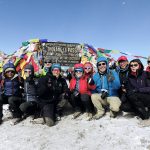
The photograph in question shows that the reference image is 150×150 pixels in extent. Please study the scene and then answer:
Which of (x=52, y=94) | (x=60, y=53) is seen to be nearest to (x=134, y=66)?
(x=52, y=94)

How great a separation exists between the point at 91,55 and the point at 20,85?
584cm

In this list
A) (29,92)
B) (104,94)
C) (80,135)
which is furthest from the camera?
(29,92)

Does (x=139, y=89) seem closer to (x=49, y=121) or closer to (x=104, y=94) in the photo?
(x=104, y=94)

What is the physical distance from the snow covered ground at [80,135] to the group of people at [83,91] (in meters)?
0.28

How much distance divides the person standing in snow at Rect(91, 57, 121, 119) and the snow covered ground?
0.31 meters

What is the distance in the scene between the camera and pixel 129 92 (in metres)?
6.04

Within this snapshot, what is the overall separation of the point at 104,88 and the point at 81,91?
2.16ft

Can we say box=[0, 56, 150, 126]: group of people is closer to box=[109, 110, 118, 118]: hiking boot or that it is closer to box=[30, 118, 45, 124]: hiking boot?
box=[109, 110, 118, 118]: hiking boot

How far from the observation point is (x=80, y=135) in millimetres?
5598

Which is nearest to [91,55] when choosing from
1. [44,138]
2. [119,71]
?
[119,71]

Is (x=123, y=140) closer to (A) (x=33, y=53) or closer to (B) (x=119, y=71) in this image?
(B) (x=119, y=71)

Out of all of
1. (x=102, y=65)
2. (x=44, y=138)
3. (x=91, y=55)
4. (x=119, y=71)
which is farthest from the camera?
(x=91, y=55)

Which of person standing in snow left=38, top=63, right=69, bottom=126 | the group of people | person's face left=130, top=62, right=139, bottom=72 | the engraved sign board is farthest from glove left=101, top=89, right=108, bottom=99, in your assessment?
the engraved sign board

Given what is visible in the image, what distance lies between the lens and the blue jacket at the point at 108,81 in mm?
6449
